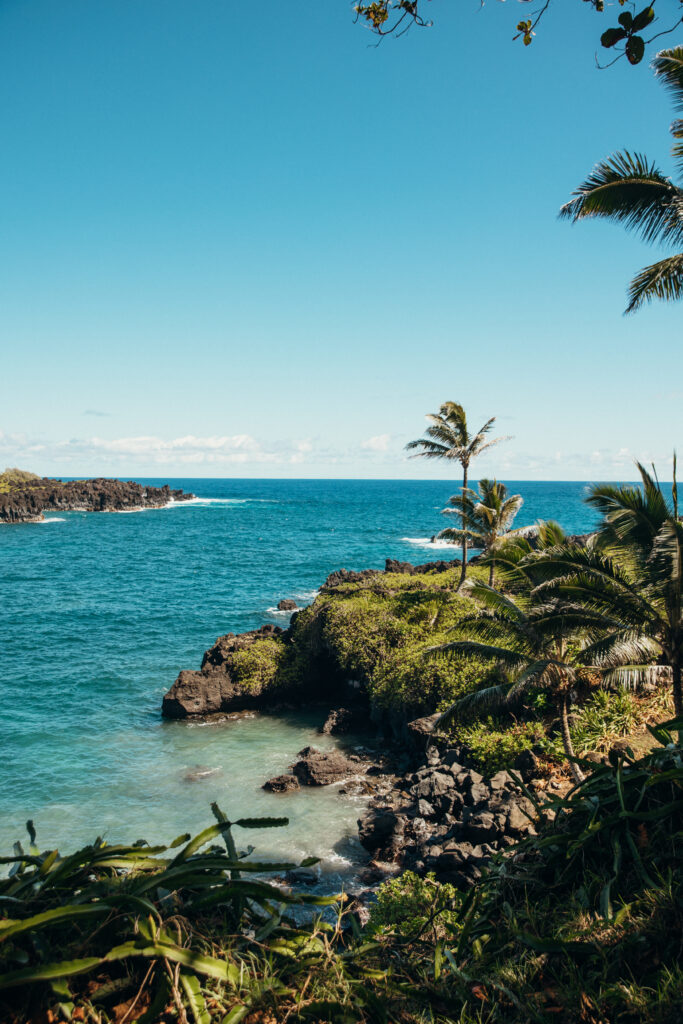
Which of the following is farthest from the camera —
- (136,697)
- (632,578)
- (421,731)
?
(136,697)

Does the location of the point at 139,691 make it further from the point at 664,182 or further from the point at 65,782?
the point at 664,182

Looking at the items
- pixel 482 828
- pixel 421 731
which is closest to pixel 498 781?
pixel 482 828

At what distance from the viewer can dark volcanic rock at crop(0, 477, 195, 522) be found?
101 meters

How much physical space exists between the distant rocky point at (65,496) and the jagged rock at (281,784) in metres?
96.4

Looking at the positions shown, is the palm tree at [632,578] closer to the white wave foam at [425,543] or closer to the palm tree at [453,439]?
the palm tree at [453,439]

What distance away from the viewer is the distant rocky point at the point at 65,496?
102 metres

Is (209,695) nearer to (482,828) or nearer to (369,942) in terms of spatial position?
(482,828)

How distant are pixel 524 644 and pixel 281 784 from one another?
8866mm

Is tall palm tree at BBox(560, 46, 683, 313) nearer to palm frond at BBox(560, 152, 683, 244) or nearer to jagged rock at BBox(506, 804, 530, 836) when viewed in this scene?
palm frond at BBox(560, 152, 683, 244)

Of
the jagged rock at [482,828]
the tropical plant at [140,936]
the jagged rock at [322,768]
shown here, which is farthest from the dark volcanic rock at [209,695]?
the tropical plant at [140,936]

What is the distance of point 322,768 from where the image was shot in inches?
687

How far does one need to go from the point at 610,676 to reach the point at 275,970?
364 inches

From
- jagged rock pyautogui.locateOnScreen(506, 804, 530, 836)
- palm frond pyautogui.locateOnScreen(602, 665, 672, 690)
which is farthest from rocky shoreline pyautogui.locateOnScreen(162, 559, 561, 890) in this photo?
palm frond pyautogui.locateOnScreen(602, 665, 672, 690)

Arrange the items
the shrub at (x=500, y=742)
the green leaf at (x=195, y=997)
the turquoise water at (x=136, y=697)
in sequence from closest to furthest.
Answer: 1. the green leaf at (x=195, y=997)
2. the shrub at (x=500, y=742)
3. the turquoise water at (x=136, y=697)
